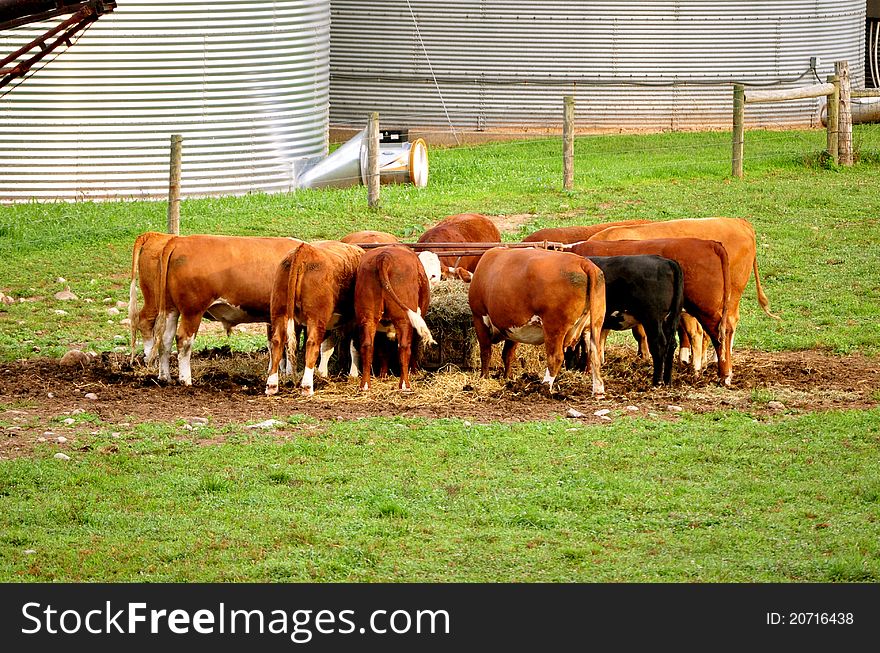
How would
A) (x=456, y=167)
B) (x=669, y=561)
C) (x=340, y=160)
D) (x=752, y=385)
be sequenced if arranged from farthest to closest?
(x=456, y=167) → (x=340, y=160) → (x=752, y=385) → (x=669, y=561)

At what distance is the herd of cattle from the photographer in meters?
11.7

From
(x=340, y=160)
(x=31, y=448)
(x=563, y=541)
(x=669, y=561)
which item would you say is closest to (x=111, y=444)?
(x=31, y=448)

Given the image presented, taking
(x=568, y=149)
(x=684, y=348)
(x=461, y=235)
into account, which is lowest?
(x=684, y=348)

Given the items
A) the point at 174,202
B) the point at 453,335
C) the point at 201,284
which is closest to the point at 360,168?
the point at 174,202

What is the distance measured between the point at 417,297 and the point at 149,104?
33.8ft

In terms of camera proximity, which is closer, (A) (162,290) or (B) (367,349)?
(B) (367,349)

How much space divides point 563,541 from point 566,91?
78.6 ft

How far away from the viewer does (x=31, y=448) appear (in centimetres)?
1017

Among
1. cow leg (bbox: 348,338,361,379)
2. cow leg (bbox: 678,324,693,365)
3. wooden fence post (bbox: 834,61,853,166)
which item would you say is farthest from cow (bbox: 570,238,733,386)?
wooden fence post (bbox: 834,61,853,166)

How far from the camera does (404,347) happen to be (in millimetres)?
12141

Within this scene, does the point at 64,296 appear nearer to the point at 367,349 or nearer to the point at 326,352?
the point at 326,352

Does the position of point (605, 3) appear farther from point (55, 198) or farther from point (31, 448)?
point (31, 448)

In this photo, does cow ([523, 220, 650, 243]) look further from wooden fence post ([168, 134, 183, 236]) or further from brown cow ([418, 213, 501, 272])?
wooden fence post ([168, 134, 183, 236])

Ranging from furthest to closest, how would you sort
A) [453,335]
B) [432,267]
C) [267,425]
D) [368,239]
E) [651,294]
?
[368,239] → [432,267] → [453,335] → [651,294] → [267,425]
